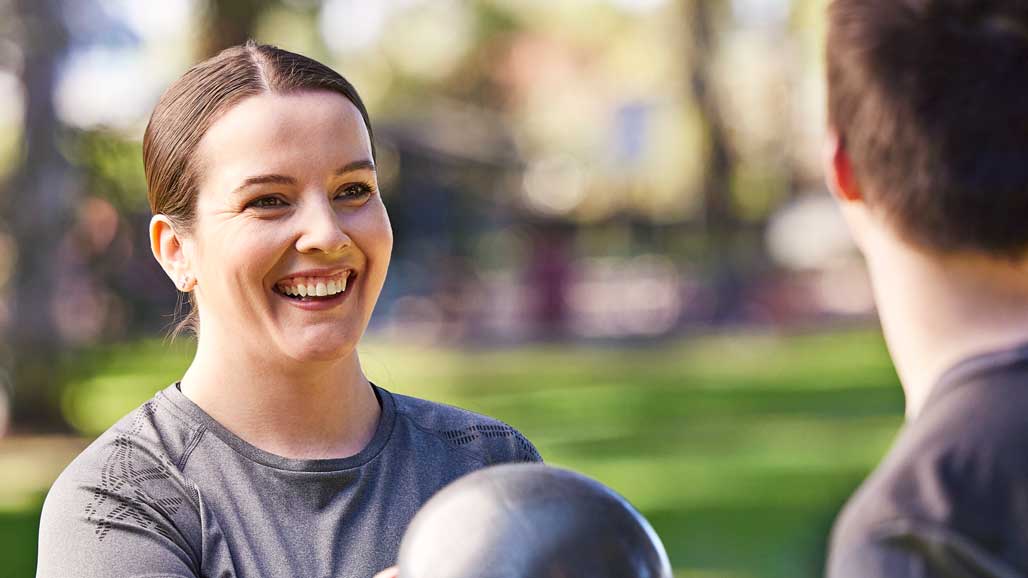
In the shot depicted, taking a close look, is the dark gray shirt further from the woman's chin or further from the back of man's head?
the woman's chin

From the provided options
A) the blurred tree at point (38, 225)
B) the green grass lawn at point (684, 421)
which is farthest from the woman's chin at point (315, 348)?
the blurred tree at point (38, 225)

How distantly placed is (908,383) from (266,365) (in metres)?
1.28

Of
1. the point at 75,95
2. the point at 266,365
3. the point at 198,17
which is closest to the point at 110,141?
the point at 75,95

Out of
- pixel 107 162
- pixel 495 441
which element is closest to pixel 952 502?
pixel 495 441

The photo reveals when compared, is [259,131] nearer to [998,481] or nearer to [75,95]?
[998,481]

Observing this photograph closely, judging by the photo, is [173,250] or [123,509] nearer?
[123,509]

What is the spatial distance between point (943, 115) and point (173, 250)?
1.59 metres

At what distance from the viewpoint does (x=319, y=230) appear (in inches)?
104

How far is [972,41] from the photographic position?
1.91 meters

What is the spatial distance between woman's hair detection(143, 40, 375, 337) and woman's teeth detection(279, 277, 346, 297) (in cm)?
24

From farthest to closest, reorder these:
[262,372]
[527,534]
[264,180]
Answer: [262,372] → [264,180] → [527,534]

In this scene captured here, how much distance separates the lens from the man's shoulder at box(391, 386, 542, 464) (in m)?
2.90

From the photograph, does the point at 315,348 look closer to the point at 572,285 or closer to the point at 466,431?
the point at 466,431

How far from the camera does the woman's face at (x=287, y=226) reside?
263 centimetres
